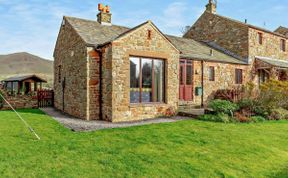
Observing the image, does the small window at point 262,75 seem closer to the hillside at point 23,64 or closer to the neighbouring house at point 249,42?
the neighbouring house at point 249,42

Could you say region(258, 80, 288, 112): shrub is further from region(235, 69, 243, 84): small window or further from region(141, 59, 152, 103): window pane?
region(141, 59, 152, 103): window pane

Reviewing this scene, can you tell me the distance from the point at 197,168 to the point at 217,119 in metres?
6.29

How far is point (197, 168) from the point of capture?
5727 millimetres

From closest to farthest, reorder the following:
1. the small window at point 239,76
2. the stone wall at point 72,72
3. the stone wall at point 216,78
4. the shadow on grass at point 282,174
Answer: the shadow on grass at point 282,174
the stone wall at point 72,72
the stone wall at point 216,78
the small window at point 239,76

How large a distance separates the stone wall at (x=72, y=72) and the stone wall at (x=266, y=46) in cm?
1611

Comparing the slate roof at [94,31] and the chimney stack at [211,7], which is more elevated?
the chimney stack at [211,7]

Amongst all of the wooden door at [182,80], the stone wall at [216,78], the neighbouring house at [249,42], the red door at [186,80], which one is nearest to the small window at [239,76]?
the stone wall at [216,78]

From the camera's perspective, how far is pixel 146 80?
40.1 ft

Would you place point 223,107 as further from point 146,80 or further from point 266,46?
point 266,46

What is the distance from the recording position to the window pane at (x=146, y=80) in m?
12.1

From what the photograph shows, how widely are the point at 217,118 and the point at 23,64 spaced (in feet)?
280

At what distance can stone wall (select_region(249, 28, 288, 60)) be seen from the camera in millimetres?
21428

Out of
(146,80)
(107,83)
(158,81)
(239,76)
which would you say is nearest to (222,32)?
(239,76)

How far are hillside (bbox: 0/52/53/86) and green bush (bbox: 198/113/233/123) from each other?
70.5 m
